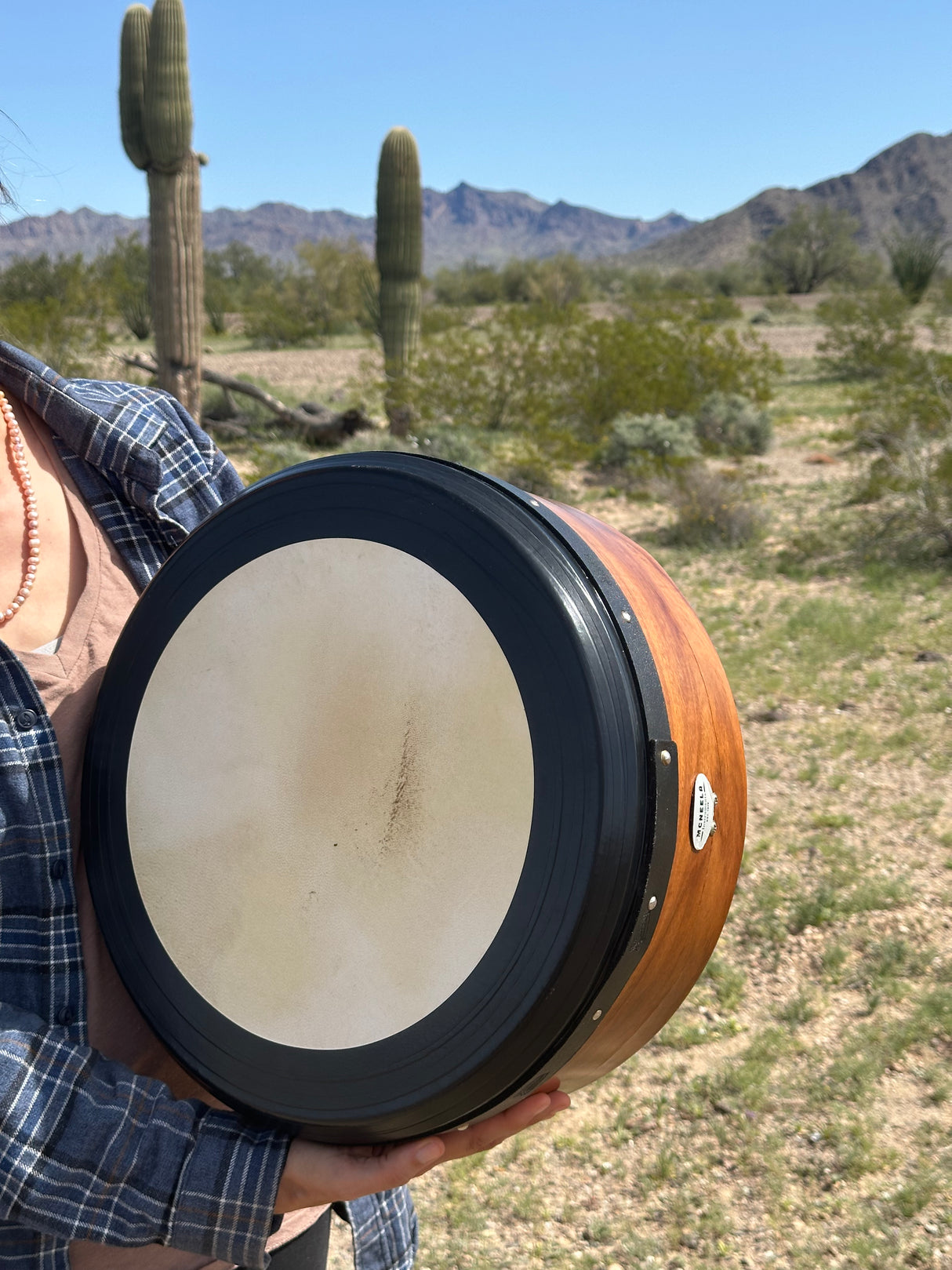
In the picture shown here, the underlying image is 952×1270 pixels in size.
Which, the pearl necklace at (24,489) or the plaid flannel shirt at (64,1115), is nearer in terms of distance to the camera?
the plaid flannel shirt at (64,1115)

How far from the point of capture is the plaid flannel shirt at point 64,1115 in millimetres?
937

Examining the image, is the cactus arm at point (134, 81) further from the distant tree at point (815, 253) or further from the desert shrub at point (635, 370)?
the distant tree at point (815, 253)

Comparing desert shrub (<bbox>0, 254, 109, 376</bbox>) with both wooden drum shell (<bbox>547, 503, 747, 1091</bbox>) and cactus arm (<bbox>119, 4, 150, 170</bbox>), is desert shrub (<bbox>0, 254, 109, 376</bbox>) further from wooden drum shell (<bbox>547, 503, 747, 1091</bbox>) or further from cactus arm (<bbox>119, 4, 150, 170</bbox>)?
wooden drum shell (<bbox>547, 503, 747, 1091</bbox>)

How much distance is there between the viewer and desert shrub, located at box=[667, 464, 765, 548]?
8.10 metres

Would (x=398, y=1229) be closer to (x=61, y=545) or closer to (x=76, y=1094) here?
(x=76, y=1094)

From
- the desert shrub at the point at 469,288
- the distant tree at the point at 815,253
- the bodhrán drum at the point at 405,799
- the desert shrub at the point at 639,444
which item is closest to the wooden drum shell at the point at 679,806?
the bodhrán drum at the point at 405,799

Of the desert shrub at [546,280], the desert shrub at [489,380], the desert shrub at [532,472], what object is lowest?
the desert shrub at [532,472]

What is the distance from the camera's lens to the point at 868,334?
1653cm

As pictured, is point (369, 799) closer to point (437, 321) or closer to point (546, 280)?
point (437, 321)

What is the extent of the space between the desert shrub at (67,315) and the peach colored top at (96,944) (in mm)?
11779

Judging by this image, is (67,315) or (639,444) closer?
(639,444)

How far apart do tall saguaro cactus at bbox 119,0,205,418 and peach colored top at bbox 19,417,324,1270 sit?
31.2 ft

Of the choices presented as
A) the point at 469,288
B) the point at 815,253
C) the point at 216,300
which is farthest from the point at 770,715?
the point at 815,253

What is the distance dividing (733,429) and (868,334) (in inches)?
255
